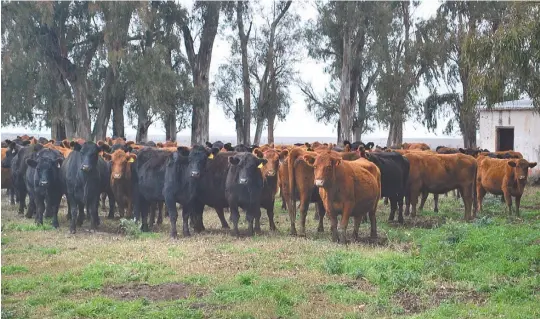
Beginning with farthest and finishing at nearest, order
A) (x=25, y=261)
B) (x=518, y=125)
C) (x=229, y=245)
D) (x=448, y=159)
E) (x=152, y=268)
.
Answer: (x=518, y=125), (x=448, y=159), (x=229, y=245), (x=25, y=261), (x=152, y=268)

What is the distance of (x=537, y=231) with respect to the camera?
10891 millimetres

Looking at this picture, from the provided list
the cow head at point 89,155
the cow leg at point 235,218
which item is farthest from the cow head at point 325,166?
the cow head at point 89,155

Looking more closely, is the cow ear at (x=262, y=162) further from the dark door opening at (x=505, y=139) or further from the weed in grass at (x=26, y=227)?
the dark door opening at (x=505, y=139)

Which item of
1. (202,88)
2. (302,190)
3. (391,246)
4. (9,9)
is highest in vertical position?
(9,9)

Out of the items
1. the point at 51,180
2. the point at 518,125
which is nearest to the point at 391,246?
the point at 51,180

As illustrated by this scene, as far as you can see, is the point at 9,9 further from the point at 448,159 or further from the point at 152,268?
the point at 152,268

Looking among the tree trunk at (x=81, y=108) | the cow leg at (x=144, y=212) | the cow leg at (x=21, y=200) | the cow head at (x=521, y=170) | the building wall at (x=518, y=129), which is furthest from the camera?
the tree trunk at (x=81, y=108)

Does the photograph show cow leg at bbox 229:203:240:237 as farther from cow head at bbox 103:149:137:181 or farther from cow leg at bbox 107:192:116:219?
cow leg at bbox 107:192:116:219

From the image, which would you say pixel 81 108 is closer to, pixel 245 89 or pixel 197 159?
pixel 245 89

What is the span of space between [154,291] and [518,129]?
22719 mm

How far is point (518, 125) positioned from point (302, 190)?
57.7 feet

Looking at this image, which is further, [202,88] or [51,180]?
[202,88]

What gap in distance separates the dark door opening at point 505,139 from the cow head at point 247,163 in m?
19.2

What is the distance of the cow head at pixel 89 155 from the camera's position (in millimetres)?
12719
